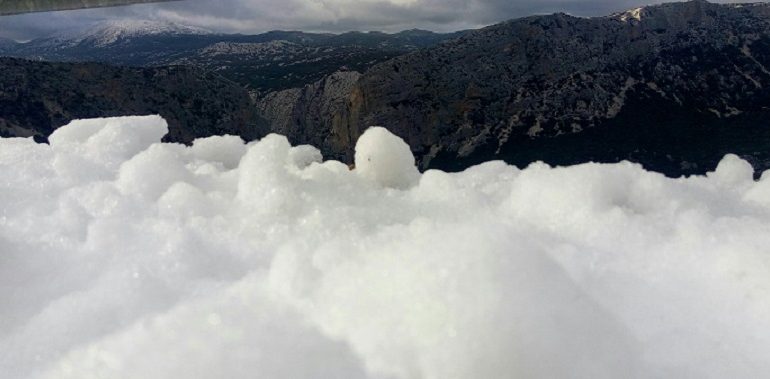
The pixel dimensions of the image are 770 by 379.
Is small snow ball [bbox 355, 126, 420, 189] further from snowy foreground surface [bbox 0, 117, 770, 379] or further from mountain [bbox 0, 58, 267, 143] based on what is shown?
mountain [bbox 0, 58, 267, 143]

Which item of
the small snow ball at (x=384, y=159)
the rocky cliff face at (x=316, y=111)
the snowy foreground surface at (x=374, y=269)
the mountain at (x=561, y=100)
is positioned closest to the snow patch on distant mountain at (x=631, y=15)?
the mountain at (x=561, y=100)

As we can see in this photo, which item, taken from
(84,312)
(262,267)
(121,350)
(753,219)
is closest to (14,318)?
(84,312)

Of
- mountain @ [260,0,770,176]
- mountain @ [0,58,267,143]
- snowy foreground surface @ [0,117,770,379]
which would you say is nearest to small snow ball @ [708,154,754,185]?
snowy foreground surface @ [0,117,770,379]

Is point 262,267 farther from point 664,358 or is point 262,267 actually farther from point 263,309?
point 664,358

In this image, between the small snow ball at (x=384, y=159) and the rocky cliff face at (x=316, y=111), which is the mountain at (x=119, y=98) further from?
the small snow ball at (x=384, y=159)

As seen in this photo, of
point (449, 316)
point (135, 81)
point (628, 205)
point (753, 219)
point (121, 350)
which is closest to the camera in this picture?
point (449, 316)

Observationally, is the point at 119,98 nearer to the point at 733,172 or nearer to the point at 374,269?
the point at 733,172
